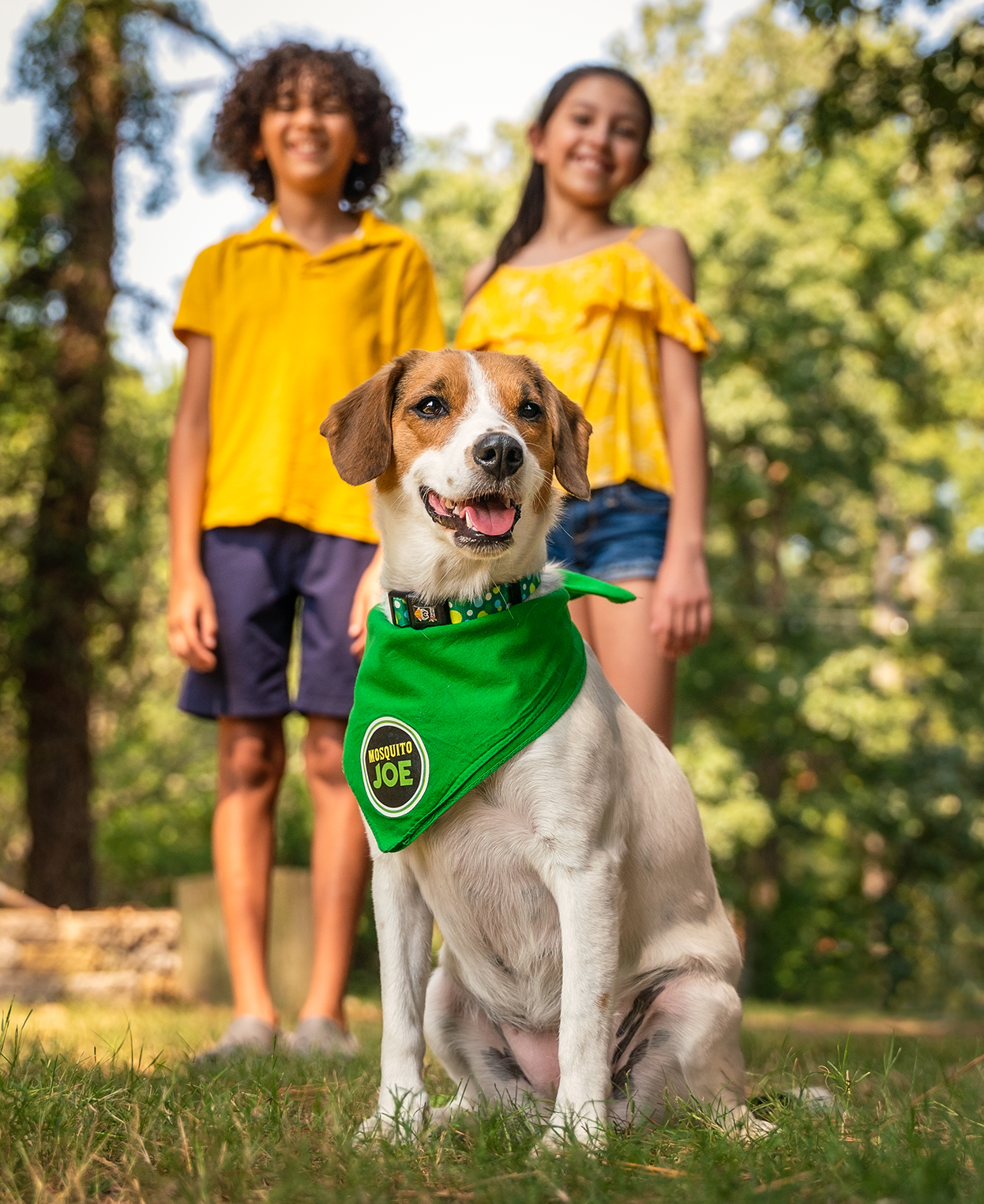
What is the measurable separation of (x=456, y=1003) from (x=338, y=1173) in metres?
0.83

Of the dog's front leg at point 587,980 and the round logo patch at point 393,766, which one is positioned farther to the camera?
the round logo patch at point 393,766

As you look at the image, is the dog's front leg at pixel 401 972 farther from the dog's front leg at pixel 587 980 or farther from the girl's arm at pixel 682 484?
the girl's arm at pixel 682 484

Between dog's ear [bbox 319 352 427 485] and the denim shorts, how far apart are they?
3.11ft

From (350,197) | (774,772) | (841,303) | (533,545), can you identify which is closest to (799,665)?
(774,772)

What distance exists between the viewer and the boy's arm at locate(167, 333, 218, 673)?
154 inches

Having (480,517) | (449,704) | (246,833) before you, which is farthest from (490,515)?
(246,833)

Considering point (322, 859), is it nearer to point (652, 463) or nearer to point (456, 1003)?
point (456, 1003)

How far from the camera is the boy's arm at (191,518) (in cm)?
391

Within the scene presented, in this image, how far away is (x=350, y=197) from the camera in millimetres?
4566

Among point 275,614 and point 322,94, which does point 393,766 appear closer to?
point 275,614

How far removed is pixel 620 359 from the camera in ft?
12.4

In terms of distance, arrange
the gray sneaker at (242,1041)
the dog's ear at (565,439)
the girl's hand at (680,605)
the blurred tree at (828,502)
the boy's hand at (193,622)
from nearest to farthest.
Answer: the dog's ear at (565,439)
the gray sneaker at (242,1041)
the girl's hand at (680,605)
the boy's hand at (193,622)
the blurred tree at (828,502)

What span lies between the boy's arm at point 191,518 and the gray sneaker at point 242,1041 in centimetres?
117

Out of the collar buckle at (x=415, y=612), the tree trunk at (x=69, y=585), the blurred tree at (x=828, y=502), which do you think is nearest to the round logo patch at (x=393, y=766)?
the collar buckle at (x=415, y=612)
